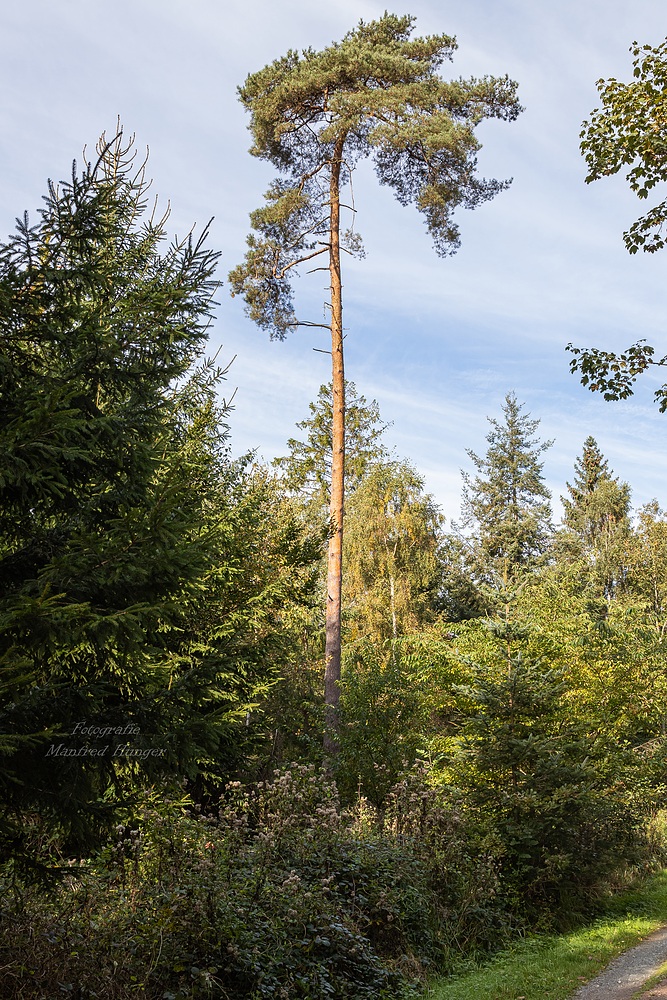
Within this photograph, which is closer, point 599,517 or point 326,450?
point 326,450

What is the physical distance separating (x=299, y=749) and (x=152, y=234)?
1166cm

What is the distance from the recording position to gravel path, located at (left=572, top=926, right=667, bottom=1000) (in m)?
6.64

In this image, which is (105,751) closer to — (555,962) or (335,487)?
(555,962)

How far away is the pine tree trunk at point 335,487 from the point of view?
13.8 metres

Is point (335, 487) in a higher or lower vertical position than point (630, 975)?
higher

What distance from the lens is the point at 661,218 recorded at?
9.15 metres

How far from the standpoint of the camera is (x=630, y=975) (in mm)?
7348

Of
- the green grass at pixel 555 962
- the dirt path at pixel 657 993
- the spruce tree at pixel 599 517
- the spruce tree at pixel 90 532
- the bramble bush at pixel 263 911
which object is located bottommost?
the green grass at pixel 555 962

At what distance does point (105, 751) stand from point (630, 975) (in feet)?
19.0

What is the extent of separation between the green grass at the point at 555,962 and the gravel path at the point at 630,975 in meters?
0.11

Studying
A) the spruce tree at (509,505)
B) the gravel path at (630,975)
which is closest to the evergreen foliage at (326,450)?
the spruce tree at (509,505)

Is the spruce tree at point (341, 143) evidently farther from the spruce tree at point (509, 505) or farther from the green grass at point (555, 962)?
the spruce tree at point (509, 505)

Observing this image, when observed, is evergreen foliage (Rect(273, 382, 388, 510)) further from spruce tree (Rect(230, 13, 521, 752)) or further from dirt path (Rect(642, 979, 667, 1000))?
dirt path (Rect(642, 979, 667, 1000))

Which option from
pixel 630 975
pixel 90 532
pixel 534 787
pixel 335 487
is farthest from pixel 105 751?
pixel 335 487
